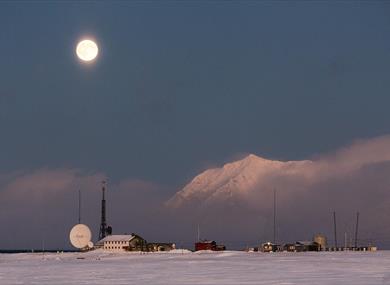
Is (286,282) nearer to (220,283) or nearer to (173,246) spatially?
(220,283)

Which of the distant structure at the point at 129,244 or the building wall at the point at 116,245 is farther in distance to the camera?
the distant structure at the point at 129,244

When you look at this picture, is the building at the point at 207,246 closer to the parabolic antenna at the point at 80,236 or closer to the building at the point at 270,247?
the building at the point at 270,247

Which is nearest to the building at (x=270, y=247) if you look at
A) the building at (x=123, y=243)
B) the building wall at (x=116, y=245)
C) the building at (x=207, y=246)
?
the building at (x=207, y=246)

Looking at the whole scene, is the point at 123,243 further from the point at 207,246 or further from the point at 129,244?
the point at 207,246

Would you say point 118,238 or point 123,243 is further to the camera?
point 118,238

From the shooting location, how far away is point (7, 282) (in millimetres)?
40188

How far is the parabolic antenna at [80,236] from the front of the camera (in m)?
175

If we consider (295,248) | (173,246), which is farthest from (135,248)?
(295,248)

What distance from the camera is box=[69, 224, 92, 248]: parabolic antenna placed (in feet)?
573

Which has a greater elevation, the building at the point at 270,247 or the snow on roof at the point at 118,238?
the snow on roof at the point at 118,238

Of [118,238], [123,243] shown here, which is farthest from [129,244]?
[118,238]

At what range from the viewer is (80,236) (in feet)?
579

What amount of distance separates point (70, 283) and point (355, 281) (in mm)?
16576

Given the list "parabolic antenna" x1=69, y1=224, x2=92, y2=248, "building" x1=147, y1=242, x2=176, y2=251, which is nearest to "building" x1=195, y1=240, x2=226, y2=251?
"building" x1=147, y1=242, x2=176, y2=251
